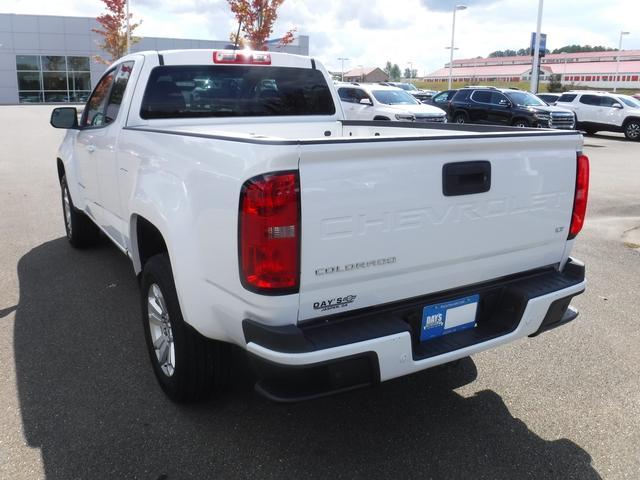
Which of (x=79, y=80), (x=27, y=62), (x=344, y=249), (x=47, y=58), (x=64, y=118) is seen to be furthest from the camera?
(x=79, y=80)

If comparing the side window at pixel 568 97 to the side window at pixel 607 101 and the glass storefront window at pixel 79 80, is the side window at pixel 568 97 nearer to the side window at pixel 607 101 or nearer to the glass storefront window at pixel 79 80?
the side window at pixel 607 101

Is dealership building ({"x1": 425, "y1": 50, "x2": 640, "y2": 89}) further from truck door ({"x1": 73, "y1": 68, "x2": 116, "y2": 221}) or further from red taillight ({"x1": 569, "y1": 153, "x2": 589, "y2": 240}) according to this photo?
red taillight ({"x1": 569, "y1": 153, "x2": 589, "y2": 240})

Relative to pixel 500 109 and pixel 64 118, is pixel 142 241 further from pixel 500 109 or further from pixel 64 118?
pixel 500 109

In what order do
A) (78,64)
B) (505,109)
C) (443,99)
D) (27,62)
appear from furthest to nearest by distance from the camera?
1. (78,64)
2. (27,62)
3. (443,99)
4. (505,109)

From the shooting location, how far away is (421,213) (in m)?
2.53

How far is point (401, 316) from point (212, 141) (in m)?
1.16

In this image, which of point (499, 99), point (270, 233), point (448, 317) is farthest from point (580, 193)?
point (499, 99)

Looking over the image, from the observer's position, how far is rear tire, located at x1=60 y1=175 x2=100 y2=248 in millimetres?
5953

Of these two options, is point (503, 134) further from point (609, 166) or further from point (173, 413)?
point (609, 166)

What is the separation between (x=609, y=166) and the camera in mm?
14281

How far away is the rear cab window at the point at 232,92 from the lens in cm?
418

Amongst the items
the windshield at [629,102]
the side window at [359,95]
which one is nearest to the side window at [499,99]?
the side window at [359,95]

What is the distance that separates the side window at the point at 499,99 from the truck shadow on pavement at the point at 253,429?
18.1m

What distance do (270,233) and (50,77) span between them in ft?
159
